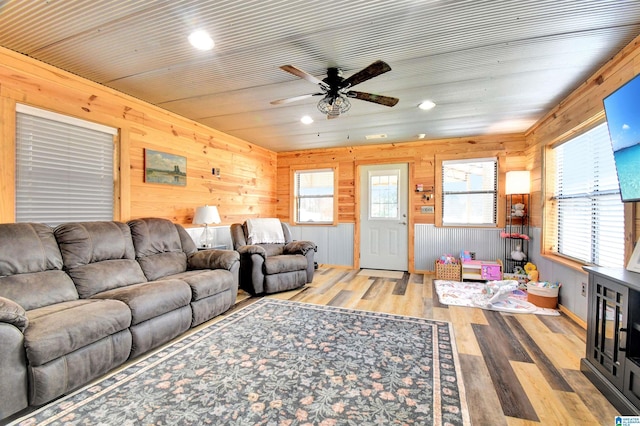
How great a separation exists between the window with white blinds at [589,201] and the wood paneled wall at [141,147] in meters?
4.72

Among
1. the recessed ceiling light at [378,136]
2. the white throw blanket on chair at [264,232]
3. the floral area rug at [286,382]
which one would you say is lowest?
the floral area rug at [286,382]

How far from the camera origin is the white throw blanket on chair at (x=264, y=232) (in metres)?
4.48

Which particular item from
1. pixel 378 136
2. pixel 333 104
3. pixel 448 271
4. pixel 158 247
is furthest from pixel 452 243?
pixel 158 247

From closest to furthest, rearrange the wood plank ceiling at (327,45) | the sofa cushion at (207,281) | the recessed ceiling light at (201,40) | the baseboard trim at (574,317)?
the wood plank ceiling at (327,45)
the recessed ceiling light at (201,40)
the sofa cushion at (207,281)
the baseboard trim at (574,317)

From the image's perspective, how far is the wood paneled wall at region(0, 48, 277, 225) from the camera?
7.63 feet

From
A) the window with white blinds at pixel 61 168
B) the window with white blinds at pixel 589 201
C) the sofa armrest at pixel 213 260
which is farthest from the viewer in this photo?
the sofa armrest at pixel 213 260

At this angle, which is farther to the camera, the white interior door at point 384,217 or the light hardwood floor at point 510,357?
the white interior door at point 384,217

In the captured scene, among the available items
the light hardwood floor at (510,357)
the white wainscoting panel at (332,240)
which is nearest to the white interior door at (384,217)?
the white wainscoting panel at (332,240)

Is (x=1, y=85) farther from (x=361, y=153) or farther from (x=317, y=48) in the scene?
(x=361, y=153)

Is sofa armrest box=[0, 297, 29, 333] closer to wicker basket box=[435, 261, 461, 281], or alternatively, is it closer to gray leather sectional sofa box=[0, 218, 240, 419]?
gray leather sectional sofa box=[0, 218, 240, 419]

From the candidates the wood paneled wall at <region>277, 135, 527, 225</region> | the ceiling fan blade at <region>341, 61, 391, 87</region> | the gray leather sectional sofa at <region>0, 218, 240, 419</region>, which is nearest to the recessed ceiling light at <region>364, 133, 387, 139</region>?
the wood paneled wall at <region>277, 135, 527, 225</region>

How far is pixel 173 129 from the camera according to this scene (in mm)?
3789

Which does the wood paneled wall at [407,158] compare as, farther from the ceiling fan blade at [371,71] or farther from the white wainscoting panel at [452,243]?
the ceiling fan blade at [371,71]

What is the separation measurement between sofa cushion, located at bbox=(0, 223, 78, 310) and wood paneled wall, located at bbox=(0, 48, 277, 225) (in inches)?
14.2
